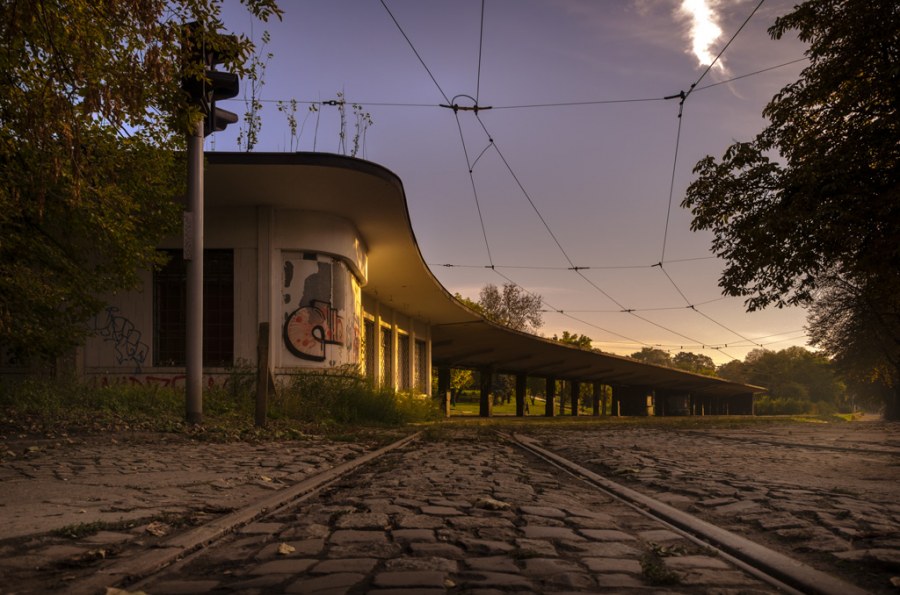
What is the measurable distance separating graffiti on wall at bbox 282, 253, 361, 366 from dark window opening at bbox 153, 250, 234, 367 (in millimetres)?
1457

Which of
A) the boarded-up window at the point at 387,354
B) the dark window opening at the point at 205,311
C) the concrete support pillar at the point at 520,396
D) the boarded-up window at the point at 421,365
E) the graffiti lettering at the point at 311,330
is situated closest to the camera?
the dark window opening at the point at 205,311

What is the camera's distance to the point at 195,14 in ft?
24.2

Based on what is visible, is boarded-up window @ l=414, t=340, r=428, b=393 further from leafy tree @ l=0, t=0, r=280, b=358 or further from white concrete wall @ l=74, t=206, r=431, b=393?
leafy tree @ l=0, t=0, r=280, b=358

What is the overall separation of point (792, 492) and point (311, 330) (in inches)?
576

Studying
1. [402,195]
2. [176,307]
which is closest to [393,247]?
[402,195]

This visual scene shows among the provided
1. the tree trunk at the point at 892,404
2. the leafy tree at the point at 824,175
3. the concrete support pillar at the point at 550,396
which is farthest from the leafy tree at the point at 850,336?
the leafy tree at the point at 824,175

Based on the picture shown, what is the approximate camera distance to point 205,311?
1941cm

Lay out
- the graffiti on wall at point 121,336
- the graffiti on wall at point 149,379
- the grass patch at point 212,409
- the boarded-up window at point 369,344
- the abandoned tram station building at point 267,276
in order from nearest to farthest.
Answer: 1. the grass patch at point 212,409
2. the abandoned tram station building at point 267,276
3. the graffiti on wall at point 149,379
4. the graffiti on wall at point 121,336
5. the boarded-up window at point 369,344

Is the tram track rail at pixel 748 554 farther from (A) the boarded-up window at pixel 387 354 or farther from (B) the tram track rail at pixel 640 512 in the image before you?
(A) the boarded-up window at pixel 387 354

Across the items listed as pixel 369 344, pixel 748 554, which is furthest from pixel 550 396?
pixel 748 554

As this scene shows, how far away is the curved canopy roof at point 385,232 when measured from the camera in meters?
17.1

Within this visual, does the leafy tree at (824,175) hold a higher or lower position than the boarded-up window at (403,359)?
higher

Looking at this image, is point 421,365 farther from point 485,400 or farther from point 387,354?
point 387,354

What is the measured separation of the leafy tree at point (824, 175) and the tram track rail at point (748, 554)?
842 centimetres
